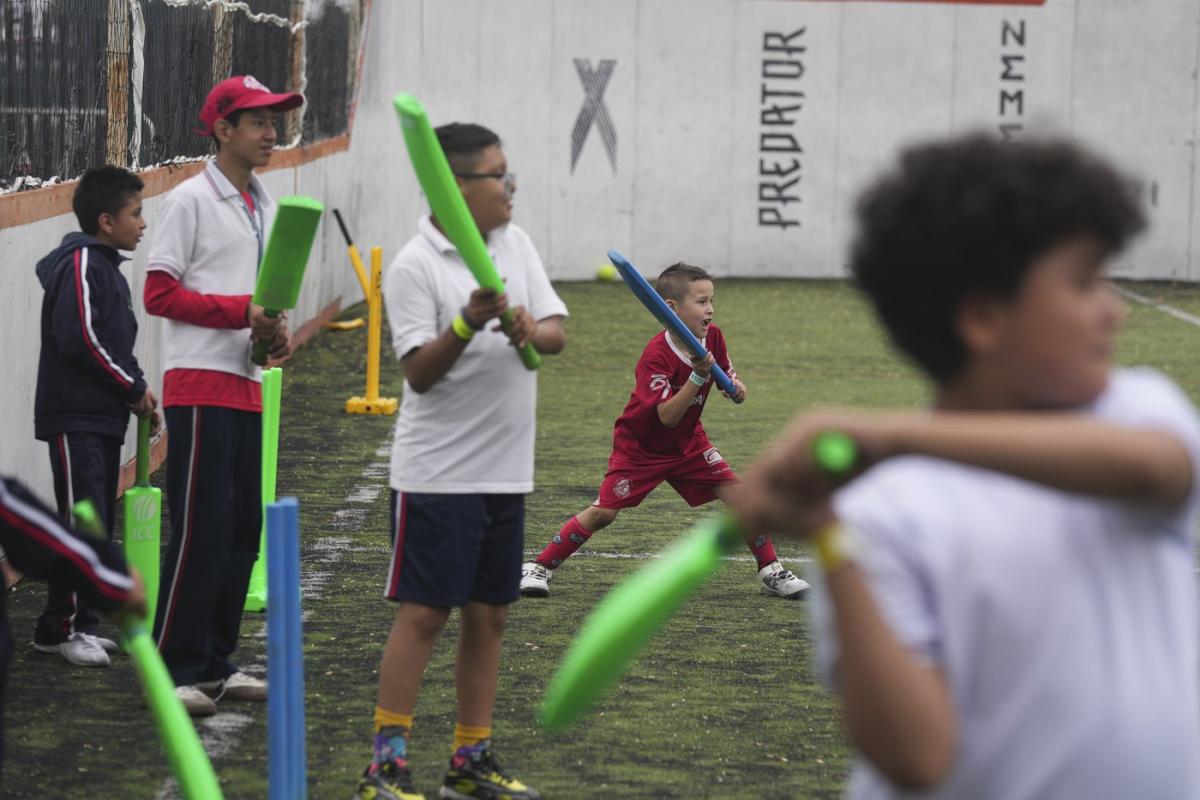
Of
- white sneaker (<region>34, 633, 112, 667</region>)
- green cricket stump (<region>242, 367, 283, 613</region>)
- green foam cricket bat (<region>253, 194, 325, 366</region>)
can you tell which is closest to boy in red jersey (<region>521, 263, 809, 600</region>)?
green cricket stump (<region>242, 367, 283, 613</region>)

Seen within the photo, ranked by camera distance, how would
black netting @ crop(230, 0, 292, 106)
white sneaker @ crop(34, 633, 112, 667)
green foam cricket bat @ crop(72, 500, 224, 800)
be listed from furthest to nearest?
1. black netting @ crop(230, 0, 292, 106)
2. white sneaker @ crop(34, 633, 112, 667)
3. green foam cricket bat @ crop(72, 500, 224, 800)

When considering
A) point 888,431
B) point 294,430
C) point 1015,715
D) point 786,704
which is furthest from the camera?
point 294,430

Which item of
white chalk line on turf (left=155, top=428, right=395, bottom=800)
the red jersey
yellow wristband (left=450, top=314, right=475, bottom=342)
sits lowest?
white chalk line on turf (left=155, top=428, right=395, bottom=800)

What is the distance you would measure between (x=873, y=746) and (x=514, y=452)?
2834 millimetres

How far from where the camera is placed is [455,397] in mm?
4508

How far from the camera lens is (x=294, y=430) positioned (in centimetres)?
1114

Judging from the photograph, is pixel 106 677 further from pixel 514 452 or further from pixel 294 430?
pixel 294 430

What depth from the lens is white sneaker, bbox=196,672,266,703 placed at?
5453 millimetres

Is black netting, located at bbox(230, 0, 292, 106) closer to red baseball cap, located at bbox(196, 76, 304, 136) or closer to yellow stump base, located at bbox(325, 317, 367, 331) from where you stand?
yellow stump base, located at bbox(325, 317, 367, 331)

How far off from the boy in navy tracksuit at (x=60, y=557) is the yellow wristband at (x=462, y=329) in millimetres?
1300

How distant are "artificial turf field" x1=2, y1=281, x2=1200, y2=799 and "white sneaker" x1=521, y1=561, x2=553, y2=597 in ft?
0.18

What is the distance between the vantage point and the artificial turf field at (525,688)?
4902 mm

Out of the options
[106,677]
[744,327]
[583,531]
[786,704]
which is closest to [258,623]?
[106,677]

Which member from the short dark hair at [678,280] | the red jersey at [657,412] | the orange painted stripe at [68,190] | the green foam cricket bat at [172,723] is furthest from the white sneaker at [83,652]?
the green foam cricket bat at [172,723]
